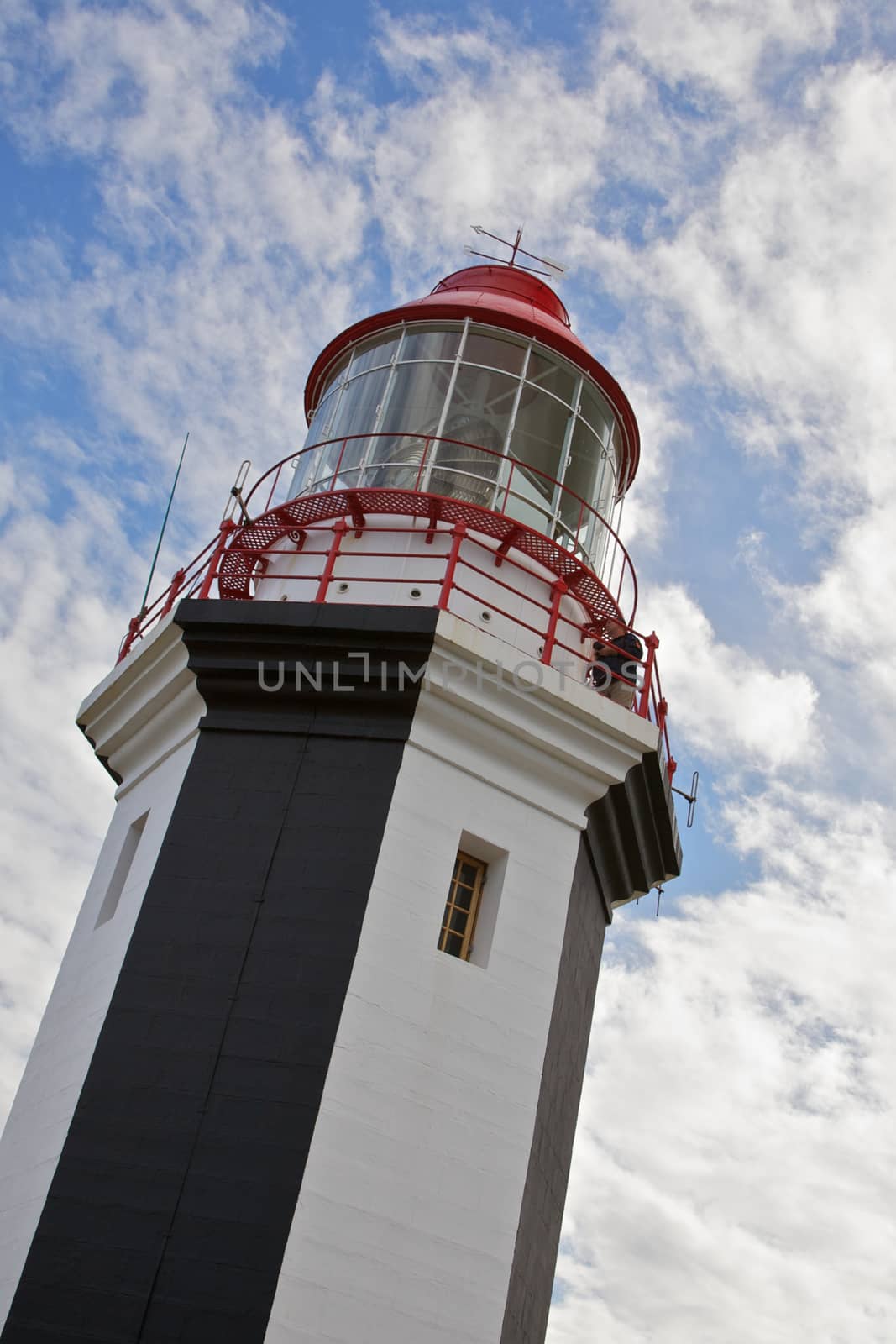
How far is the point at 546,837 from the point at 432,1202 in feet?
10.4

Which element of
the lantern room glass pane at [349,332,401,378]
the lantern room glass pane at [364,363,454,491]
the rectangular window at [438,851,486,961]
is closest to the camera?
the rectangular window at [438,851,486,961]

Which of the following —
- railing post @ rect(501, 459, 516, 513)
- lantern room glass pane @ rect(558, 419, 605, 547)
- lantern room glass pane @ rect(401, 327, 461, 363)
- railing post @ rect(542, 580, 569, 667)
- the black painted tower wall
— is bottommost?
the black painted tower wall

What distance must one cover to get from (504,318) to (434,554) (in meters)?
3.22

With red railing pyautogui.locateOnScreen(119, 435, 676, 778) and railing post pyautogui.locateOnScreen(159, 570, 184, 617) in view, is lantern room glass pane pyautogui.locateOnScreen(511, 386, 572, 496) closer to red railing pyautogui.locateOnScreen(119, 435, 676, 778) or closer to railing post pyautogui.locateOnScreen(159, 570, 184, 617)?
red railing pyautogui.locateOnScreen(119, 435, 676, 778)

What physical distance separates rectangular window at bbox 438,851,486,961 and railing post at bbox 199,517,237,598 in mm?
3265

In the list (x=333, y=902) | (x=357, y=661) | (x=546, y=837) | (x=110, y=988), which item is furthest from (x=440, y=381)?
(x=110, y=988)

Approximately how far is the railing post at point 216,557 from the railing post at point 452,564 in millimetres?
2064

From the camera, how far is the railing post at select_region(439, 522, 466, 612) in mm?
11594

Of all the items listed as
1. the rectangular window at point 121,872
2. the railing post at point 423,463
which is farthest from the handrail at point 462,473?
the rectangular window at point 121,872

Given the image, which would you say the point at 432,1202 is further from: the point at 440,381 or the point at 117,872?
the point at 440,381

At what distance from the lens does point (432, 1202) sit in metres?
10.0

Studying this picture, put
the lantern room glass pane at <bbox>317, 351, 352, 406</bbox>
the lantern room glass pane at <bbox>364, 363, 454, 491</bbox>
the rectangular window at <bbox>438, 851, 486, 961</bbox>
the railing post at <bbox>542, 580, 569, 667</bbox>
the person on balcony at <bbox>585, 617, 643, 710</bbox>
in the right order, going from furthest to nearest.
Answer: the lantern room glass pane at <bbox>317, 351, 352, 406</bbox>, the lantern room glass pane at <bbox>364, 363, 454, 491</bbox>, the person on balcony at <bbox>585, 617, 643, 710</bbox>, the railing post at <bbox>542, 580, 569, 667</bbox>, the rectangular window at <bbox>438, 851, 486, 961</bbox>

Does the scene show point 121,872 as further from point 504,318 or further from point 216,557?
point 504,318

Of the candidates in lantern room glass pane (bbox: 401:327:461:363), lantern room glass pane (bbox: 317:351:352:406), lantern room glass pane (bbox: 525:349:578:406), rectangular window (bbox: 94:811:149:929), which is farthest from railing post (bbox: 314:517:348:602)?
lantern room glass pane (bbox: 317:351:352:406)
